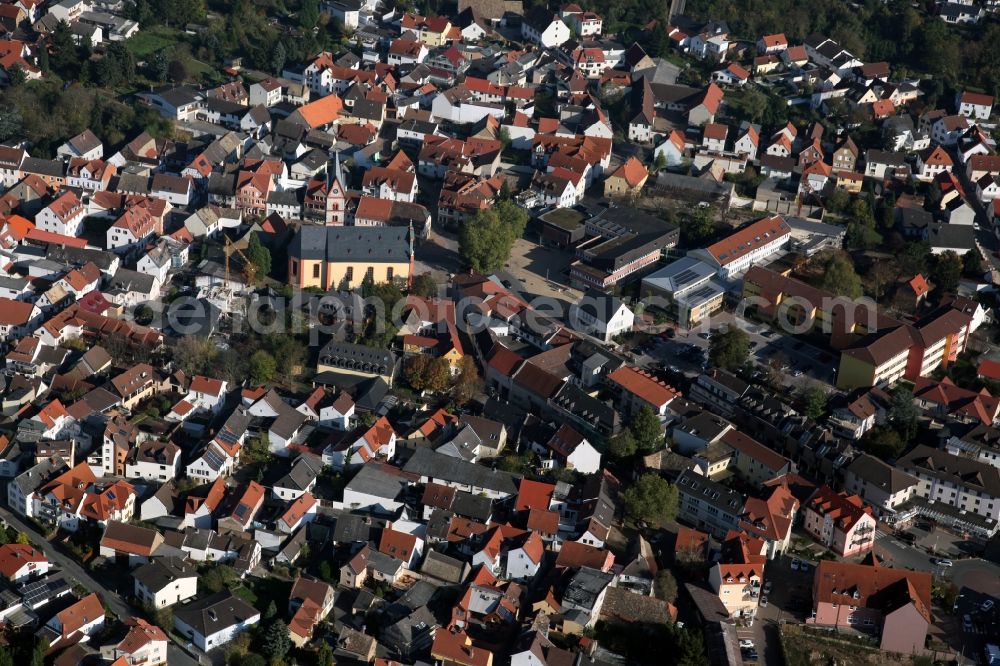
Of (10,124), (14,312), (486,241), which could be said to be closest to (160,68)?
(10,124)

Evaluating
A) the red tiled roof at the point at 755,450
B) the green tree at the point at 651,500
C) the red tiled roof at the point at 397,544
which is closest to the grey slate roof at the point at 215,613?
the red tiled roof at the point at 397,544

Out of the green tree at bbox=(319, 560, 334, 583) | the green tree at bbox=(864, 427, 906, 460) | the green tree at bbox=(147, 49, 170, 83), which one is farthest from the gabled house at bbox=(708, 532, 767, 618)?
the green tree at bbox=(147, 49, 170, 83)

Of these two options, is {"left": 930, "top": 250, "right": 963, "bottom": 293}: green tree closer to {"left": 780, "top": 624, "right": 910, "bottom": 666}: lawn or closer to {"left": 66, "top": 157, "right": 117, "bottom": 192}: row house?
{"left": 780, "top": 624, "right": 910, "bottom": 666}: lawn

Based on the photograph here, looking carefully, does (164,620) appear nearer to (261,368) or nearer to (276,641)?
(276,641)

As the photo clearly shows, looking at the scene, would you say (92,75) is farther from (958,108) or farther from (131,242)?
(958,108)

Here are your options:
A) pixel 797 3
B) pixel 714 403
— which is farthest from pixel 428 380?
pixel 797 3

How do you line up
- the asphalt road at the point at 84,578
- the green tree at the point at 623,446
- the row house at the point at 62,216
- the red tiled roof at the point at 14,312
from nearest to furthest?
the asphalt road at the point at 84,578, the green tree at the point at 623,446, the red tiled roof at the point at 14,312, the row house at the point at 62,216

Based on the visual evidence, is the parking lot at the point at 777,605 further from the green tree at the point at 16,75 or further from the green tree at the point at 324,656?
the green tree at the point at 16,75
